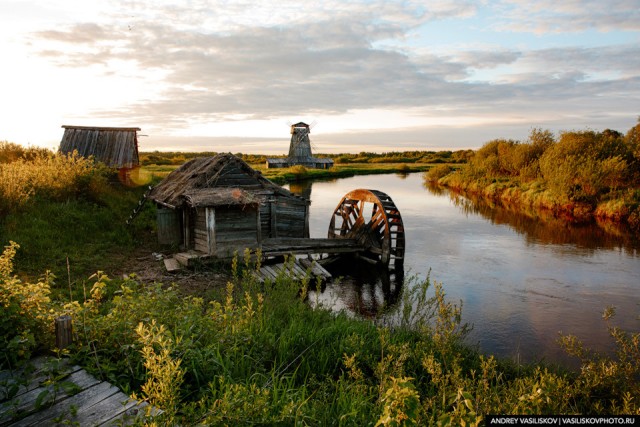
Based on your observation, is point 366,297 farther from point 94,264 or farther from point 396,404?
point 396,404

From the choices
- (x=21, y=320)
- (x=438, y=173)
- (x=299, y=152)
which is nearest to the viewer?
(x=21, y=320)

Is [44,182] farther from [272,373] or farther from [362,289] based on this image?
[272,373]

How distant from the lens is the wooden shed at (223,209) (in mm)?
13797

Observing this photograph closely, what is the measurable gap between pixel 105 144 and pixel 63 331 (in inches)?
887

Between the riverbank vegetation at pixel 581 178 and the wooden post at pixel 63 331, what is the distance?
29.5 m

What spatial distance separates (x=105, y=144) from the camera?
956 inches

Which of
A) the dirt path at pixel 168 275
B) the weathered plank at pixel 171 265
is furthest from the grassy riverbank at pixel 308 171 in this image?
the weathered plank at pixel 171 265

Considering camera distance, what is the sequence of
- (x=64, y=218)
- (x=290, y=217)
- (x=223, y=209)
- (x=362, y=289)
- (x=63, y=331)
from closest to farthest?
(x=63, y=331) < (x=223, y=209) < (x=64, y=218) < (x=362, y=289) < (x=290, y=217)

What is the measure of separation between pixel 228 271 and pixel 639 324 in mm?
12212

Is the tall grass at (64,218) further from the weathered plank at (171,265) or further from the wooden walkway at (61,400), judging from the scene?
the wooden walkway at (61,400)

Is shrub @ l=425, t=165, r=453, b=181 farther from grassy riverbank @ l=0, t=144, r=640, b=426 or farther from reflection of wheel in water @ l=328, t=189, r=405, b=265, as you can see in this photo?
grassy riverbank @ l=0, t=144, r=640, b=426

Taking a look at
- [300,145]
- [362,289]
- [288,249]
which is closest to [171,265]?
[288,249]

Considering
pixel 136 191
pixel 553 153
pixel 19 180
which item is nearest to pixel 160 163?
pixel 136 191

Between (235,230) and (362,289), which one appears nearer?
(235,230)
